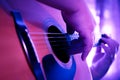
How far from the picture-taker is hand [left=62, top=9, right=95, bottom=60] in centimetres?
87

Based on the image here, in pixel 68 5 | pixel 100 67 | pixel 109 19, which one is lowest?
pixel 100 67

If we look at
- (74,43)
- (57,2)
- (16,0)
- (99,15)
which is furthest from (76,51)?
(99,15)

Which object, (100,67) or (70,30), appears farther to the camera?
(100,67)

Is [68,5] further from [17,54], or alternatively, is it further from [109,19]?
[109,19]

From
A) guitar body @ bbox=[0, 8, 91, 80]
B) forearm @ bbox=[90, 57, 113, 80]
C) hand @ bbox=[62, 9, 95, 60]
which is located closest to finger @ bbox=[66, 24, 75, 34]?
hand @ bbox=[62, 9, 95, 60]

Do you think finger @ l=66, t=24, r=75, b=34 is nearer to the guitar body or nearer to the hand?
the hand

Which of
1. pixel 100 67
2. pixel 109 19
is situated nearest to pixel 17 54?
pixel 100 67

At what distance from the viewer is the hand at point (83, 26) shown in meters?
0.87

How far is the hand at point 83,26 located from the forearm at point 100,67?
38cm

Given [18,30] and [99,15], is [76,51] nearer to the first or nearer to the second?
[18,30]

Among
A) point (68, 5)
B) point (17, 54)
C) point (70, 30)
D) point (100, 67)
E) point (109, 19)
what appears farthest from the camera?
point (109, 19)

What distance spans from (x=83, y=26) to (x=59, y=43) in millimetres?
109

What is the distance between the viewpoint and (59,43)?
838 millimetres

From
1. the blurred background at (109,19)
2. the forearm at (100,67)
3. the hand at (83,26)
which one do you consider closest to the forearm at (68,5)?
the hand at (83,26)
